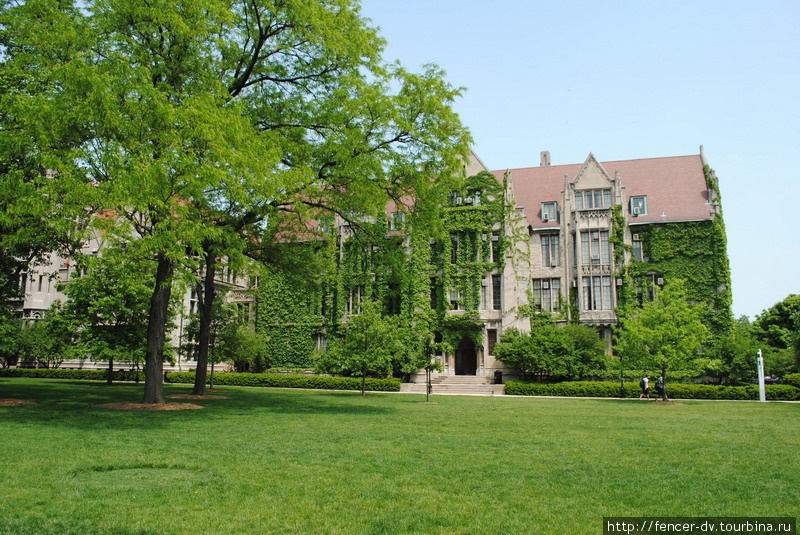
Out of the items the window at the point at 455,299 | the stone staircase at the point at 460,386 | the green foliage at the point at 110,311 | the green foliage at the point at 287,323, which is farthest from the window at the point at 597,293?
the green foliage at the point at 110,311

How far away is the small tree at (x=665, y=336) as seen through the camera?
28.4 metres

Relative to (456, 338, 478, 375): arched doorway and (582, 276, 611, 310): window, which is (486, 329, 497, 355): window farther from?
(582, 276, 611, 310): window

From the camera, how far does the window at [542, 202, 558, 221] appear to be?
1767 inches

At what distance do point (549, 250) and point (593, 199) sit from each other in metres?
4.88

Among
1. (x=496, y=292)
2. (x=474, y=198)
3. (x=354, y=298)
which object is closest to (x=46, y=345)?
(x=354, y=298)

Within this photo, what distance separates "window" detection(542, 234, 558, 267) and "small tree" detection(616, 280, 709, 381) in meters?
13.9

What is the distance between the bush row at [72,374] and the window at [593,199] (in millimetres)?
34580

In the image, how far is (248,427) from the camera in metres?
14.0

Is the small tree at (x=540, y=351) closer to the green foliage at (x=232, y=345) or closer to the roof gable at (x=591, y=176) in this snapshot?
the roof gable at (x=591, y=176)

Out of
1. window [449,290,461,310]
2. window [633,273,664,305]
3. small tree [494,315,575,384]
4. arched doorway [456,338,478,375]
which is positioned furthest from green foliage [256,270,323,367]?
window [633,273,664,305]

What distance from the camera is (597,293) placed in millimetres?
42094

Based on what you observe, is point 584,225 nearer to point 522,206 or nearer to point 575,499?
point 522,206

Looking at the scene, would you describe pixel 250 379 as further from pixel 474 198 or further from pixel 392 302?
pixel 474 198

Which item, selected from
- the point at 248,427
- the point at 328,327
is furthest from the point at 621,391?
the point at 248,427
